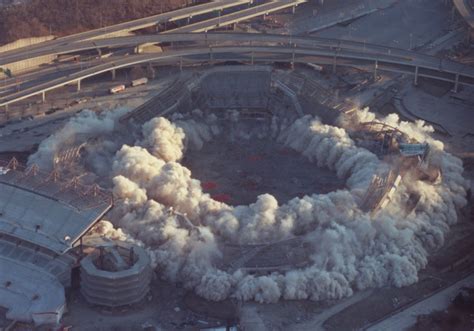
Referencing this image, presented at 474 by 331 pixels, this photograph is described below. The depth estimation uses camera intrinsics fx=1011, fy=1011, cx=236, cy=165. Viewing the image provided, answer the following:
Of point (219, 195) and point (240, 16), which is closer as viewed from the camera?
point (219, 195)

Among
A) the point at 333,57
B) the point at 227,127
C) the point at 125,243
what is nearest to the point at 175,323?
the point at 125,243

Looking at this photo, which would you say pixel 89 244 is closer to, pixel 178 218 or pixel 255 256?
pixel 178 218

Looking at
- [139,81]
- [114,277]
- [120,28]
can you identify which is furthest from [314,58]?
[114,277]

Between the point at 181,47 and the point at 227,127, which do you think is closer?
the point at 227,127

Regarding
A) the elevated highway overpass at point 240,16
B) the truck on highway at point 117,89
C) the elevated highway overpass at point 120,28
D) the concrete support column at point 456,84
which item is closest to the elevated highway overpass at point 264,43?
the concrete support column at point 456,84

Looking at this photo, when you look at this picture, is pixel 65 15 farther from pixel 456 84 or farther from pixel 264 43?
pixel 456 84

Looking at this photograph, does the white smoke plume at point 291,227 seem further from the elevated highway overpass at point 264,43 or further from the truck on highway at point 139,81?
the elevated highway overpass at point 264,43
